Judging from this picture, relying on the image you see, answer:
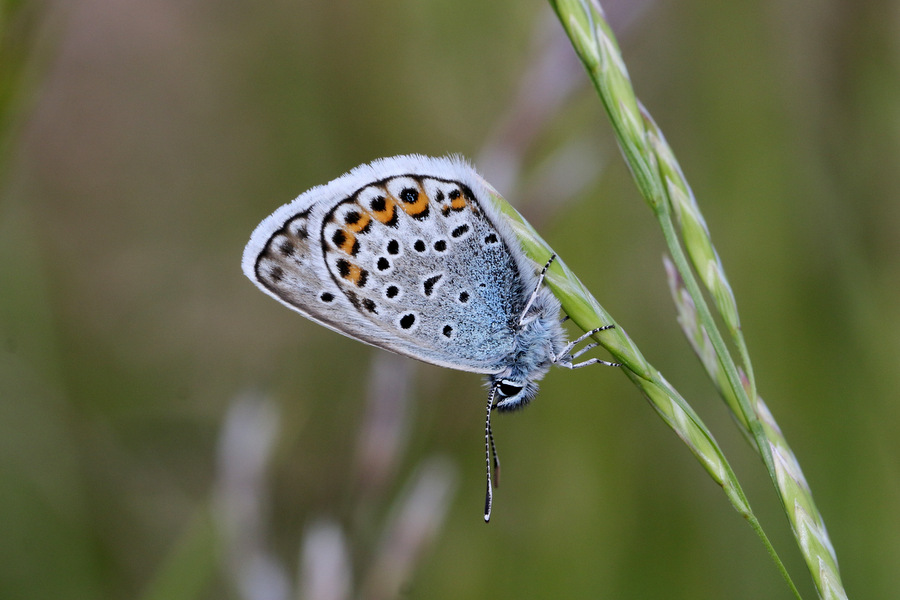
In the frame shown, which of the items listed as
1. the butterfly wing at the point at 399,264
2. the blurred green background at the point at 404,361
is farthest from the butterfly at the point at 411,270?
the blurred green background at the point at 404,361

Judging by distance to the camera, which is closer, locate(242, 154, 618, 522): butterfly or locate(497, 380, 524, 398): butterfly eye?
locate(242, 154, 618, 522): butterfly

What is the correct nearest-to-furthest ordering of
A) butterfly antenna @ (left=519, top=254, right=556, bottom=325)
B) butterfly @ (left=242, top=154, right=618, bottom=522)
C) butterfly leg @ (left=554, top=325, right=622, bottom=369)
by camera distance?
butterfly antenna @ (left=519, top=254, right=556, bottom=325) < butterfly @ (left=242, top=154, right=618, bottom=522) < butterfly leg @ (left=554, top=325, right=622, bottom=369)

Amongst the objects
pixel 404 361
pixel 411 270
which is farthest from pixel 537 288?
pixel 404 361

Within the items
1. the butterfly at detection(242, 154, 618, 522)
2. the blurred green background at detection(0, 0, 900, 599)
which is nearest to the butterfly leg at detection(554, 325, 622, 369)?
the butterfly at detection(242, 154, 618, 522)

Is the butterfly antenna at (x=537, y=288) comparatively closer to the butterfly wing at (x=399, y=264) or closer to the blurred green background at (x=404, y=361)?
the butterfly wing at (x=399, y=264)

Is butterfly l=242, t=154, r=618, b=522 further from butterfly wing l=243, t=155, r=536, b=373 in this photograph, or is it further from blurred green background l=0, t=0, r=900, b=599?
blurred green background l=0, t=0, r=900, b=599

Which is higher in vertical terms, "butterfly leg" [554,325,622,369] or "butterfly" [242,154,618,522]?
"butterfly" [242,154,618,522]
